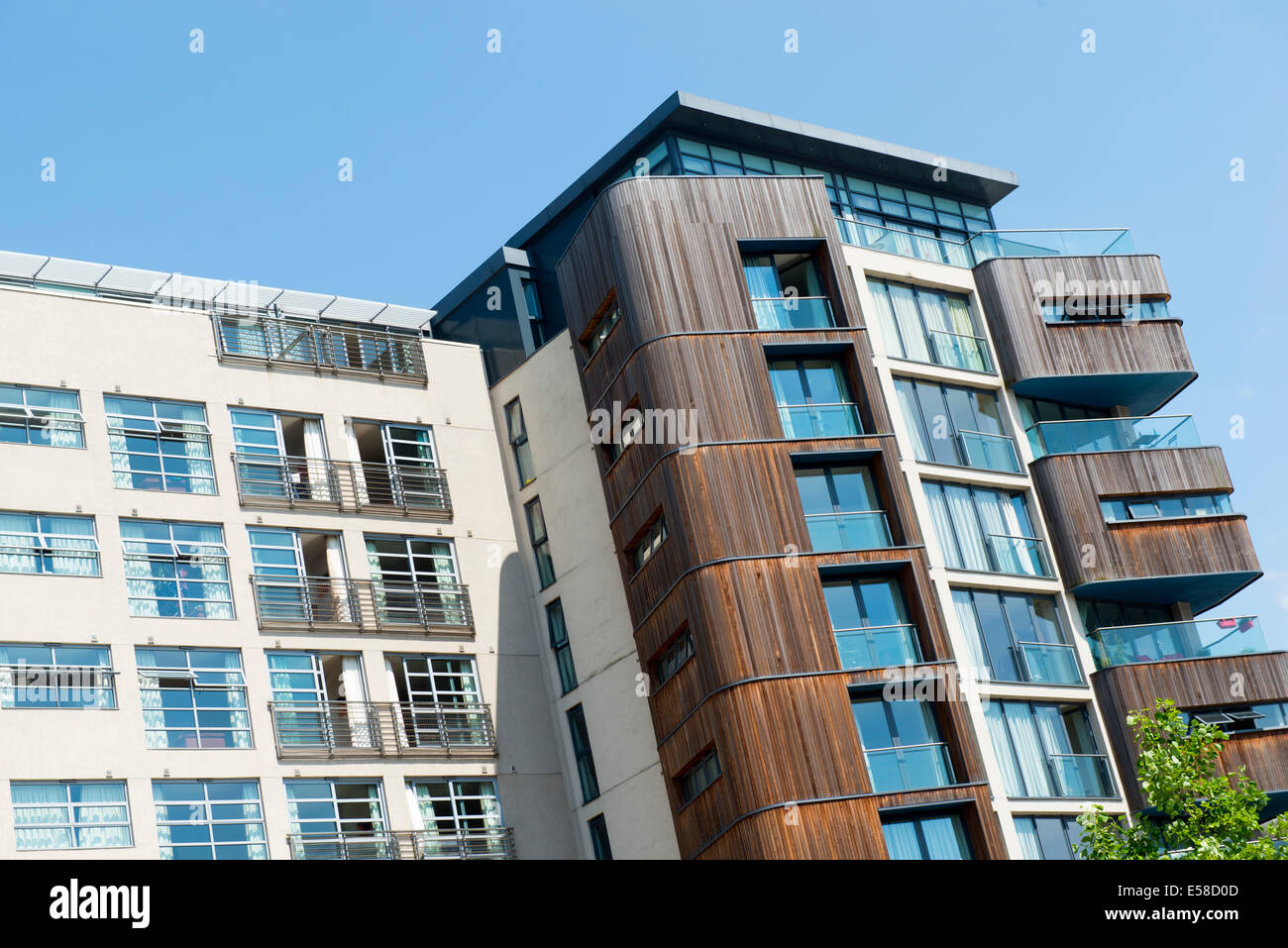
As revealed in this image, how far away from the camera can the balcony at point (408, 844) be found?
33.7m

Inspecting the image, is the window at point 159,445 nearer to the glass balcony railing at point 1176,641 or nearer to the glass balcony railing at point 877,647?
the glass balcony railing at point 877,647

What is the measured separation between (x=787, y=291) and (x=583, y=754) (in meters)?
12.4

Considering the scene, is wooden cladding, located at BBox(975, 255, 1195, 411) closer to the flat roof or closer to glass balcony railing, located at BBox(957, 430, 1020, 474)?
glass balcony railing, located at BBox(957, 430, 1020, 474)

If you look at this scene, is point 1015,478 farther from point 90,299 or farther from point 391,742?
point 90,299

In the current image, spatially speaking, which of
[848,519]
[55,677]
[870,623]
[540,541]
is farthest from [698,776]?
[55,677]

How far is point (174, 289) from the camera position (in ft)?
141

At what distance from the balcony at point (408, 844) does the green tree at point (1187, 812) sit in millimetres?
14094

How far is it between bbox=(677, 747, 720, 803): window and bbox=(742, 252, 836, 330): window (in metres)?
9.79

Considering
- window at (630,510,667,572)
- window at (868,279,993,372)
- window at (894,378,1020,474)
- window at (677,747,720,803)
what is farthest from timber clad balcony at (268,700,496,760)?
window at (868,279,993,372)

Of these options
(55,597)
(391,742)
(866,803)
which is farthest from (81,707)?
(866,803)

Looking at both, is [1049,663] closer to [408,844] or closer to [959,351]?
[959,351]

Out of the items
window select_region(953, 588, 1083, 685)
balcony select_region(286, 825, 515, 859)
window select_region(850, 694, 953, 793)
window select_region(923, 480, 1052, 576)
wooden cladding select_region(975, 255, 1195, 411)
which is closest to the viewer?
window select_region(850, 694, 953, 793)

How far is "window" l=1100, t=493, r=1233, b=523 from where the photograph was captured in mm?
37562

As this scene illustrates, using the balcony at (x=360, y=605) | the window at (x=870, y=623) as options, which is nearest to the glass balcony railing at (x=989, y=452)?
the window at (x=870, y=623)
